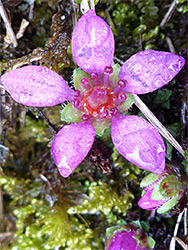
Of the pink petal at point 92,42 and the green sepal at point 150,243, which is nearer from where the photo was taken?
the pink petal at point 92,42

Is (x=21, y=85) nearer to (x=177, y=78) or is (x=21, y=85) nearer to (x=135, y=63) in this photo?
(x=135, y=63)

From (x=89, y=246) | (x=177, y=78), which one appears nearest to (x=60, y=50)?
(x=177, y=78)

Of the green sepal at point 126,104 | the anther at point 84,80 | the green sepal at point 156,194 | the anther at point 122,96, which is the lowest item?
the green sepal at point 156,194

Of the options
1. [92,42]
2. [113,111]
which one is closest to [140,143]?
[113,111]

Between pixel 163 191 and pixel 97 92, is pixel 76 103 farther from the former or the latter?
pixel 163 191

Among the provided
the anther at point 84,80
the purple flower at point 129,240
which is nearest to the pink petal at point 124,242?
the purple flower at point 129,240

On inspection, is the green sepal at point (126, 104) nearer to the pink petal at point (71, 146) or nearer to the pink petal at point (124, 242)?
the pink petal at point (71, 146)

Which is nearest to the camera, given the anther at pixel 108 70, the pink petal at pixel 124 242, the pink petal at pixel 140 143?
the pink petal at pixel 140 143

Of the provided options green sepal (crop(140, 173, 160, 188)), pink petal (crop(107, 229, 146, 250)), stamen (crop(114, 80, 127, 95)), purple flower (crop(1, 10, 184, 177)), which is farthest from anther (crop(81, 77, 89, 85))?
pink petal (crop(107, 229, 146, 250))
